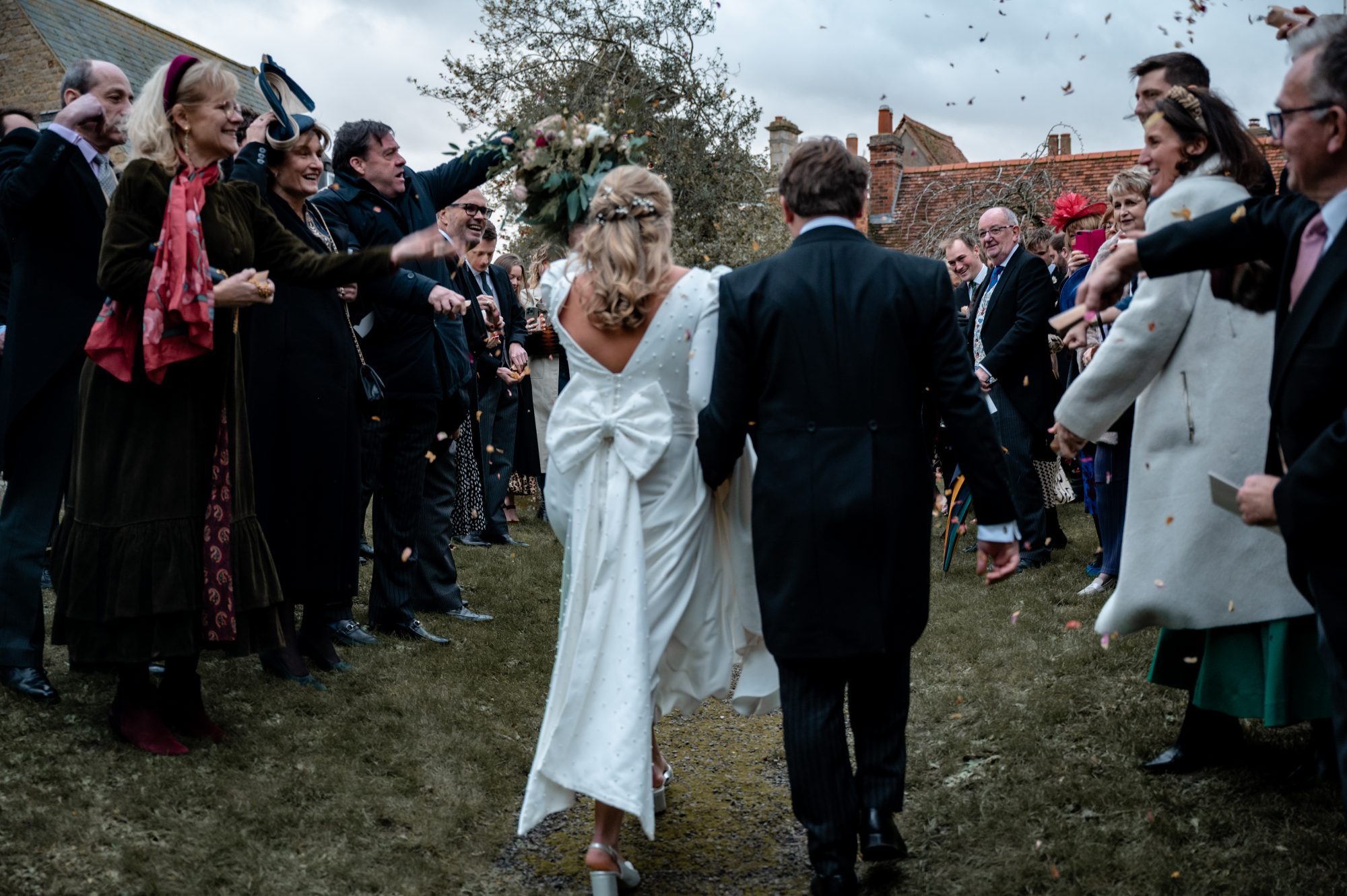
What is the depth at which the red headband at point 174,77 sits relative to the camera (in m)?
4.12

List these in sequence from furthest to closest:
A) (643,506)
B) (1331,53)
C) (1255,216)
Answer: (643,506) < (1255,216) < (1331,53)

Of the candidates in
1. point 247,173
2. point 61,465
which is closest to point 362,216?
point 247,173

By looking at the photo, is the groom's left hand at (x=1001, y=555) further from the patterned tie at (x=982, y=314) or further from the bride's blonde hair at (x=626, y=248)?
the patterned tie at (x=982, y=314)

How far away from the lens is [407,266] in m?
6.11

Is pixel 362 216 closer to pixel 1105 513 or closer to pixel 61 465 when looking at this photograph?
pixel 61 465

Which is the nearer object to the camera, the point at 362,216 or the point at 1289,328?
the point at 1289,328

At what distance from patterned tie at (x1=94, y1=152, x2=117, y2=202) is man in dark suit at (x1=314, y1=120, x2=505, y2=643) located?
3.59 ft

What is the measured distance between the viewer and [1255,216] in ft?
10.1

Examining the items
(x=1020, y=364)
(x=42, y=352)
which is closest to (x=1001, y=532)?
(x=42, y=352)

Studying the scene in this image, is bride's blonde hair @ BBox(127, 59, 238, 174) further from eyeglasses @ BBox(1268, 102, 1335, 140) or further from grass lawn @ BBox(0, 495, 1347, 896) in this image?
eyeglasses @ BBox(1268, 102, 1335, 140)

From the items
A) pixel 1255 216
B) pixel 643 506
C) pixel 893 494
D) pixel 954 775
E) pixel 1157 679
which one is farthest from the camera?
pixel 954 775

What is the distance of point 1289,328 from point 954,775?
255cm

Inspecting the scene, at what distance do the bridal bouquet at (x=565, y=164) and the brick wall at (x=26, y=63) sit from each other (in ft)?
85.5

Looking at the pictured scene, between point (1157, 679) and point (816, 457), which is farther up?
point (816, 457)
